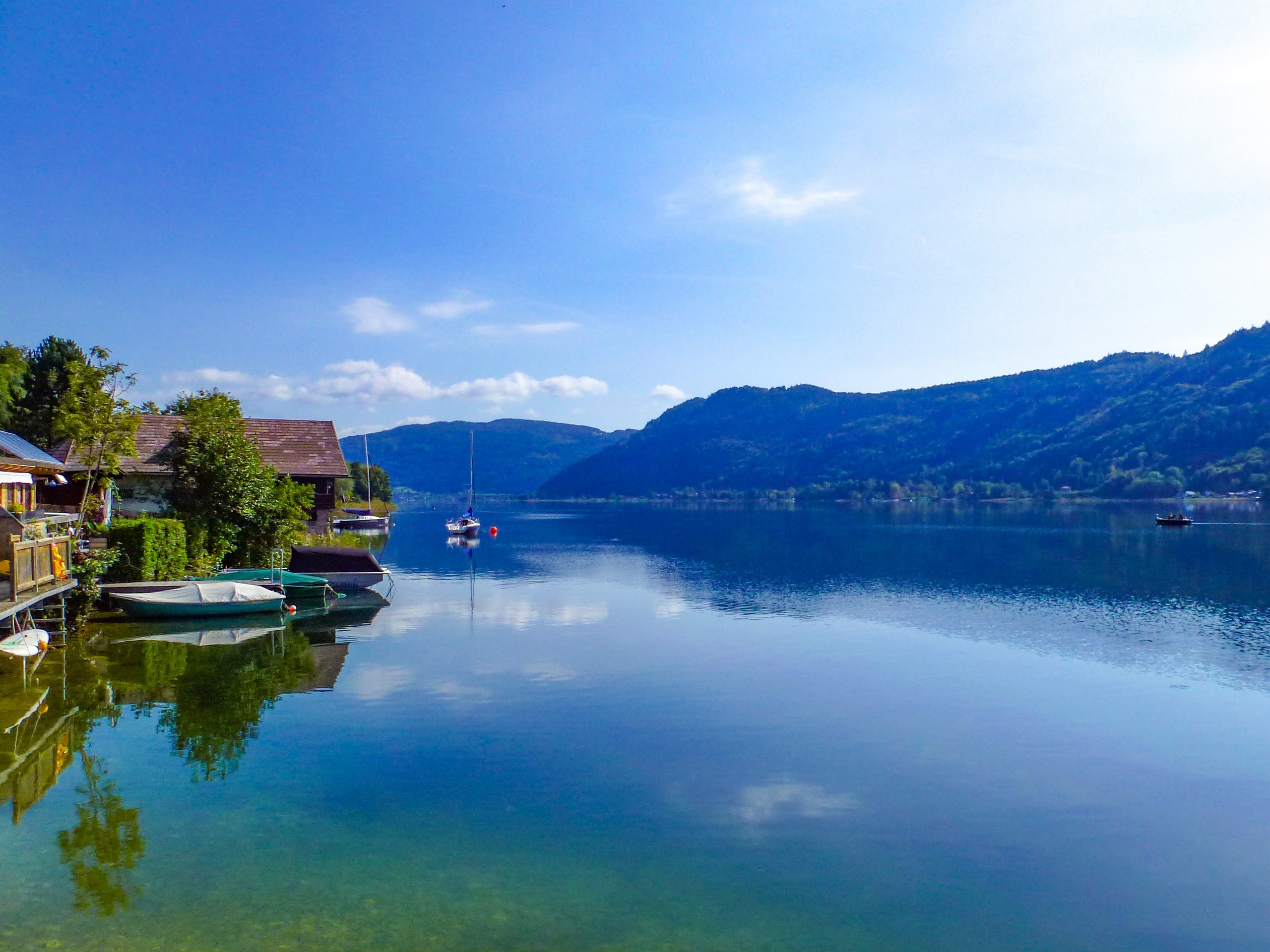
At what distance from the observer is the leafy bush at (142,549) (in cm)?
3397

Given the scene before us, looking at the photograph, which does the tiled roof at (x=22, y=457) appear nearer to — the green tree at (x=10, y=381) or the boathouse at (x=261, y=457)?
the boathouse at (x=261, y=457)

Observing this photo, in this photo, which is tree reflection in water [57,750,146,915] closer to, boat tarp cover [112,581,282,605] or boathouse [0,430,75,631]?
boathouse [0,430,75,631]

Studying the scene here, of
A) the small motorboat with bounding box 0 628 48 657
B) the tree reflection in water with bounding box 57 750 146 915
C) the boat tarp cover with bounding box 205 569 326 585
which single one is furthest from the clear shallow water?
the boat tarp cover with bounding box 205 569 326 585

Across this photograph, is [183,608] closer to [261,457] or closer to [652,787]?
[261,457]

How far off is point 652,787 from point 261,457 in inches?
1485

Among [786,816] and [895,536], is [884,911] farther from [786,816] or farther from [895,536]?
[895,536]

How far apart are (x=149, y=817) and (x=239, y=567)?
3072 centimetres

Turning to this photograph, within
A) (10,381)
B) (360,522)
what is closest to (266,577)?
(10,381)

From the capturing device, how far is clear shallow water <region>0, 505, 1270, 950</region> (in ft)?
34.3

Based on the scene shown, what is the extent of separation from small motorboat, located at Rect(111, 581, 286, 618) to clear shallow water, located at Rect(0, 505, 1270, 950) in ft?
4.18

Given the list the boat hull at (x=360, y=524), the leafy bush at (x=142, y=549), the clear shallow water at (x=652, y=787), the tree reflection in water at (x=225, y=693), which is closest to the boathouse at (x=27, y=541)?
the leafy bush at (x=142, y=549)

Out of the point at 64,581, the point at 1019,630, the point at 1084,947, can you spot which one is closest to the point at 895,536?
the point at 1019,630

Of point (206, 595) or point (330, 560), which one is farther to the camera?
point (330, 560)

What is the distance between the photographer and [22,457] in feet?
88.2
